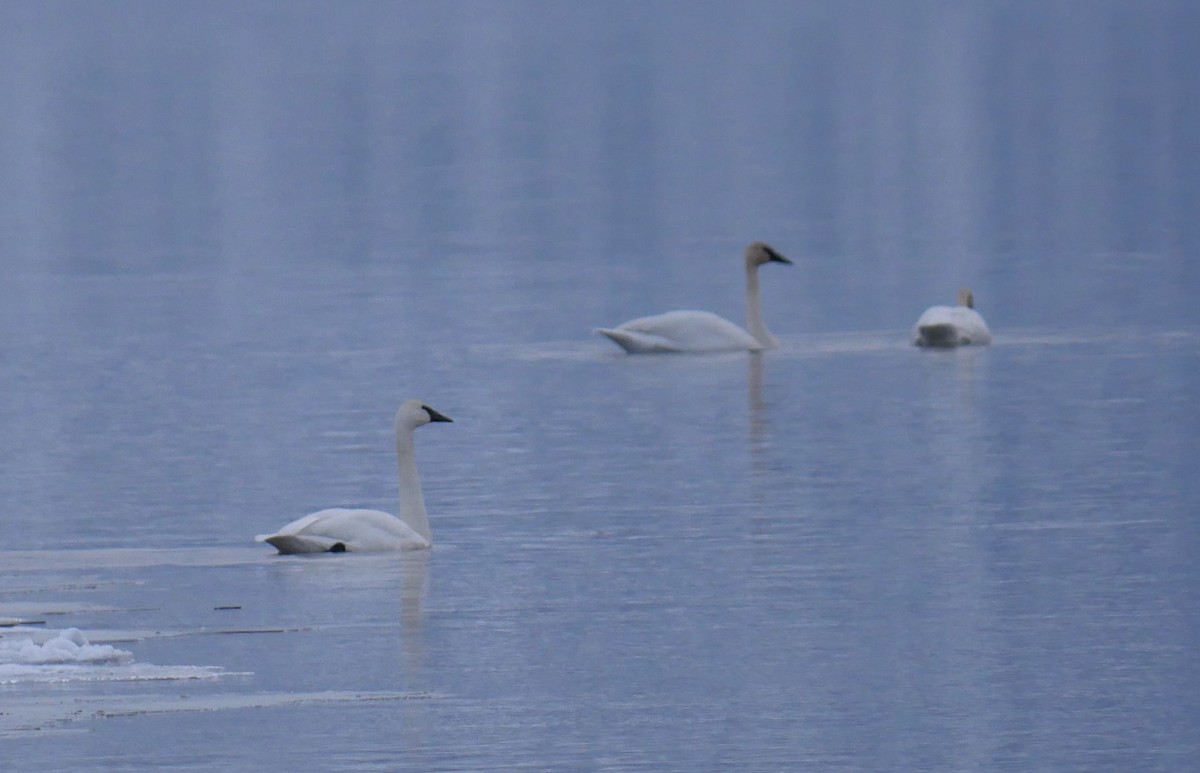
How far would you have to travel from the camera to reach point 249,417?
59.8ft

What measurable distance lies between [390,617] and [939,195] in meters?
25.9

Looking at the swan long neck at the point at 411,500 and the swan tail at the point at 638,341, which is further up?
the swan tail at the point at 638,341

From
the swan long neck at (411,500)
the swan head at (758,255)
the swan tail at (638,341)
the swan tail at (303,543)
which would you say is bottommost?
the swan tail at (303,543)

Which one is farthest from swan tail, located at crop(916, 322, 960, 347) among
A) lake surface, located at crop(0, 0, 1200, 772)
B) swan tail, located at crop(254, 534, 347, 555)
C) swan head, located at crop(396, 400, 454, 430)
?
swan tail, located at crop(254, 534, 347, 555)

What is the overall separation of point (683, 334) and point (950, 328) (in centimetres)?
195

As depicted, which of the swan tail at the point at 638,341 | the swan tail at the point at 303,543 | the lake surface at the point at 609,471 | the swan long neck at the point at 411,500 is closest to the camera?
the lake surface at the point at 609,471

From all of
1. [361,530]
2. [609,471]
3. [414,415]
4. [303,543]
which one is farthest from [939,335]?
[303,543]

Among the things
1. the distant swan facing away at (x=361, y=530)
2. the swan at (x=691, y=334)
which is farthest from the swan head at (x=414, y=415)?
the swan at (x=691, y=334)

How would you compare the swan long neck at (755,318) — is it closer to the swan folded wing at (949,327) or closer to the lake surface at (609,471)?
the lake surface at (609,471)

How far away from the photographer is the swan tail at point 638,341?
21.7 metres

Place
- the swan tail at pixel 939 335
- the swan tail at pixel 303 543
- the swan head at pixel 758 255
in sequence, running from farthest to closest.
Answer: the swan head at pixel 758 255 < the swan tail at pixel 939 335 < the swan tail at pixel 303 543

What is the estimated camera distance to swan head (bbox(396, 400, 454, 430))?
1388 cm

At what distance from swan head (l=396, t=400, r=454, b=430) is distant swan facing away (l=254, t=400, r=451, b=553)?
1.26 ft

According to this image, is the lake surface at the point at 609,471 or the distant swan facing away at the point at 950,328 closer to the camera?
the lake surface at the point at 609,471
